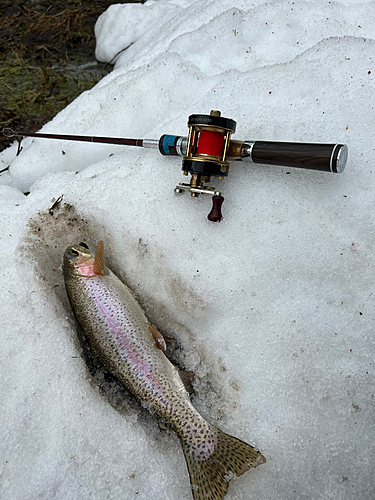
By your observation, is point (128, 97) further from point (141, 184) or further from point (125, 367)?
point (125, 367)

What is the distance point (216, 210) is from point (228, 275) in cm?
43

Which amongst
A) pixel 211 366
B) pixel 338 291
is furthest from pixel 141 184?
pixel 338 291

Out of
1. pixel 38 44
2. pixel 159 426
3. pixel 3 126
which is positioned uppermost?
pixel 38 44

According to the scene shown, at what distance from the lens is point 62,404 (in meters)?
2.08

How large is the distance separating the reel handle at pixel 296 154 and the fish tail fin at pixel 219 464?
1572mm

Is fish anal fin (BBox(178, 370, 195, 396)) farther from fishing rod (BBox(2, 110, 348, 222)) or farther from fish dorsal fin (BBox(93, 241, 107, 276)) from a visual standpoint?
Answer: fishing rod (BBox(2, 110, 348, 222))

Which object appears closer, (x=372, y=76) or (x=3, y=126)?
(x=372, y=76)

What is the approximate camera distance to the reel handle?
180cm

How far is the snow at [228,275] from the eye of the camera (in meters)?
1.95

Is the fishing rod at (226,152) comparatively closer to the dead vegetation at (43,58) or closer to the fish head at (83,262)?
the fish head at (83,262)

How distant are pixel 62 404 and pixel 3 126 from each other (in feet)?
8.61

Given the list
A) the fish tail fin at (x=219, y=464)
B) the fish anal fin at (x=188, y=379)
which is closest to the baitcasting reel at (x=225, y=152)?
the fish anal fin at (x=188, y=379)

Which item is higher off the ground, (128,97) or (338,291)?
(128,97)

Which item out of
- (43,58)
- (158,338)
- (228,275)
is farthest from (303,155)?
(43,58)
